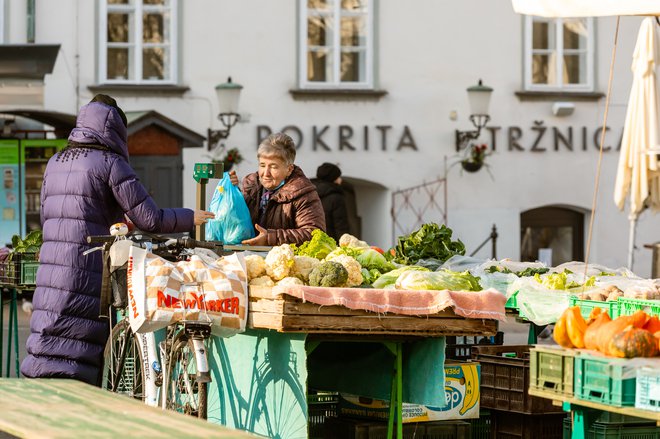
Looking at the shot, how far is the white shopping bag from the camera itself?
6.66 m

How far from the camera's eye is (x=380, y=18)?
2036 cm

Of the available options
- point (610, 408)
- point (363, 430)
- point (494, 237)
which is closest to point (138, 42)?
point (494, 237)

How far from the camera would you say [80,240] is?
7438 mm

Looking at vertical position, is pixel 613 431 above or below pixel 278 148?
below

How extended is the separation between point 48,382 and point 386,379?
5.73ft

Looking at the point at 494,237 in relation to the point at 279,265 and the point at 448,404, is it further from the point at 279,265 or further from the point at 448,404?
the point at 279,265

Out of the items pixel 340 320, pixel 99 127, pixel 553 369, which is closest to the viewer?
pixel 553 369

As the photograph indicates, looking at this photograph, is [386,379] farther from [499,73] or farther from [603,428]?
[499,73]

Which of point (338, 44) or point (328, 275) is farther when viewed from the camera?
point (338, 44)

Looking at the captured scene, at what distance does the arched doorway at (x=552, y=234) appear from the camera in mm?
21453

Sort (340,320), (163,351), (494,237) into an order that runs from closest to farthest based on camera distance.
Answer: (340,320), (163,351), (494,237)

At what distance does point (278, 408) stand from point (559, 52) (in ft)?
49.2

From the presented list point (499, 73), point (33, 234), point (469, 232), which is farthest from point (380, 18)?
point (33, 234)

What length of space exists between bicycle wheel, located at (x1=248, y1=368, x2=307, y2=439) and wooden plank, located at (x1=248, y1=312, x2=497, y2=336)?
35 cm
